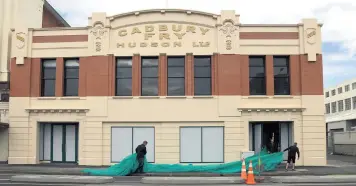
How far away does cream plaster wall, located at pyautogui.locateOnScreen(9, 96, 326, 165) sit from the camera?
86.9 ft

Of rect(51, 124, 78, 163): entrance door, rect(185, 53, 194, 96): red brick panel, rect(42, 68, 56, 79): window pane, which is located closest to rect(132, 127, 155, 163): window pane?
rect(185, 53, 194, 96): red brick panel

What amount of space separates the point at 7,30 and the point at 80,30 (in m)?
6.64

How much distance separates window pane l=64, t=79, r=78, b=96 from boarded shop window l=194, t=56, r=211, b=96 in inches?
299

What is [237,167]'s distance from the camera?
22172 millimetres

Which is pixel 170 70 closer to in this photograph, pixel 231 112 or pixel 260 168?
pixel 231 112

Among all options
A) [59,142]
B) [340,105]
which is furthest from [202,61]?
[340,105]

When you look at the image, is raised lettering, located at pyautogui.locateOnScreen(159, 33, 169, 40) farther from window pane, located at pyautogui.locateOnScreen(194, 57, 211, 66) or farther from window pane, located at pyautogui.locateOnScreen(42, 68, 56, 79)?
window pane, located at pyautogui.locateOnScreen(42, 68, 56, 79)

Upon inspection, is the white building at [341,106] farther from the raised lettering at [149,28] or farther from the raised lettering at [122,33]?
the raised lettering at [122,33]

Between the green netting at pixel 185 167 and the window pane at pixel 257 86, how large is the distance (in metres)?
5.31

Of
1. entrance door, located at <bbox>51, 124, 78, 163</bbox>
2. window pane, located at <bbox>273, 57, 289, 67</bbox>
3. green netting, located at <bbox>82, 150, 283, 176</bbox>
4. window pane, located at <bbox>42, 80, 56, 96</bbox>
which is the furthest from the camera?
window pane, located at <bbox>42, 80, 56, 96</bbox>

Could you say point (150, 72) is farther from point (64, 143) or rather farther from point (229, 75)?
point (64, 143)

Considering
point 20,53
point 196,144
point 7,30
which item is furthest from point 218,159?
point 7,30

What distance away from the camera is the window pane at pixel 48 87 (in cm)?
2812

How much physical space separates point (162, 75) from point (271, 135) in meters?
7.77
